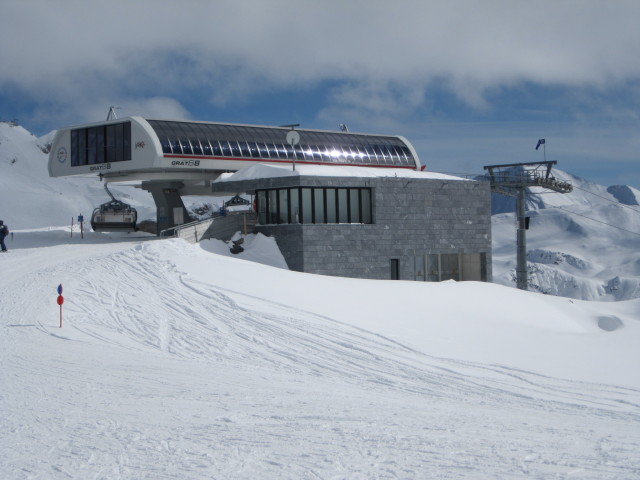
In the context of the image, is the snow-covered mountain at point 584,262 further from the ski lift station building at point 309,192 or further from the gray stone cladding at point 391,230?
the gray stone cladding at point 391,230

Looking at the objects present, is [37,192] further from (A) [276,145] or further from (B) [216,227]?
(B) [216,227]

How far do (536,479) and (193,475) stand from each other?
137 inches

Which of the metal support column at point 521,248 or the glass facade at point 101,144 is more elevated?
the glass facade at point 101,144

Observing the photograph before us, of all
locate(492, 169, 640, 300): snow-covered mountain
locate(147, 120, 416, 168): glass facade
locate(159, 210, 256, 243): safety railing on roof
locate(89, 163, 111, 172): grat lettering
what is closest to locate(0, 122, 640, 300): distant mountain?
locate(492, 169, 640, 300): snow-covered mountain

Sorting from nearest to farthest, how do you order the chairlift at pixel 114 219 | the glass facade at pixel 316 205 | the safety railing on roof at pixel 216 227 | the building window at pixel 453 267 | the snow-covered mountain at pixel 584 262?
1. the safety railing on roof at pixel 216 227
2. the glass facade at pixel 316 205
3. the building window at pixel 453 267
4. the chairlift at pixel 114 219
5. the snow-covered mountain at pixel 584 262

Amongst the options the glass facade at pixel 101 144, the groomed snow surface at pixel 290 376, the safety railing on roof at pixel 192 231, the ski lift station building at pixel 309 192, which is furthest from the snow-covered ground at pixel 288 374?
the glass facade at pixel 101 144

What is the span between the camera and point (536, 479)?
22.4ft

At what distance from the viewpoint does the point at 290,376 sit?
13.1m

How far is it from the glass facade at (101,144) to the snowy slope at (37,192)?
5797cm

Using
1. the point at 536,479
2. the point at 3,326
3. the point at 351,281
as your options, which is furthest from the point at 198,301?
the point at 536,479

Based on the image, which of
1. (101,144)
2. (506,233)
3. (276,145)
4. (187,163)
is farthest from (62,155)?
(506,233)

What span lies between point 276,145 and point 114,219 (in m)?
9.54

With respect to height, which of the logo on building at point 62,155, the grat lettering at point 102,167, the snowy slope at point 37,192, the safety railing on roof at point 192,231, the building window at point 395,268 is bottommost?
the building window at point 395,268

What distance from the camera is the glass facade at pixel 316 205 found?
1094 inches
